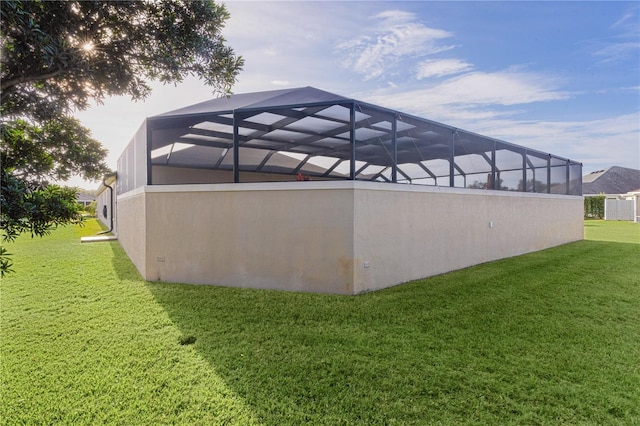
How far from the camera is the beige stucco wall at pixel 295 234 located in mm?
6730

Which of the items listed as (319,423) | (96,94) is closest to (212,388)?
(319,423)

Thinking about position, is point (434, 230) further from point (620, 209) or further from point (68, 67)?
point (620, 209)

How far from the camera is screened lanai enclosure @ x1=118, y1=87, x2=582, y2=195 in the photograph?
7434 millimetres

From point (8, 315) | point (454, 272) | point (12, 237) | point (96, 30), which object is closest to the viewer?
point (12, 237)

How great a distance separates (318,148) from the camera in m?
11.4

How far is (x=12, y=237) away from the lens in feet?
9.22

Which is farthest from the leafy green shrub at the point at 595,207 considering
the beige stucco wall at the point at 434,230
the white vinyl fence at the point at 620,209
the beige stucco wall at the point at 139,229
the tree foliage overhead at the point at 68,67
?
the tree foliage overhead at the point at 68,67

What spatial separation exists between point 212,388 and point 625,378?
455 centimetres

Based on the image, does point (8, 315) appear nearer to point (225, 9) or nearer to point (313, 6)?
point (225, 9)

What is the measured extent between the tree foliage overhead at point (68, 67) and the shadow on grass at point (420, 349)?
8.52 ft

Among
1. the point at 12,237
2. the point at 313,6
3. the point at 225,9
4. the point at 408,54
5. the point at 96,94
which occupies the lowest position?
the point at 12,237

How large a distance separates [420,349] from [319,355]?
4.40 feet

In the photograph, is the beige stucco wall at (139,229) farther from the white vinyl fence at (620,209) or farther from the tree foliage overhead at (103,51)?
the white vinyl fence at (620,209)

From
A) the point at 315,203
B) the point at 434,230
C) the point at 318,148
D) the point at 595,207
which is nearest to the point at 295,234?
the point at 315,203
